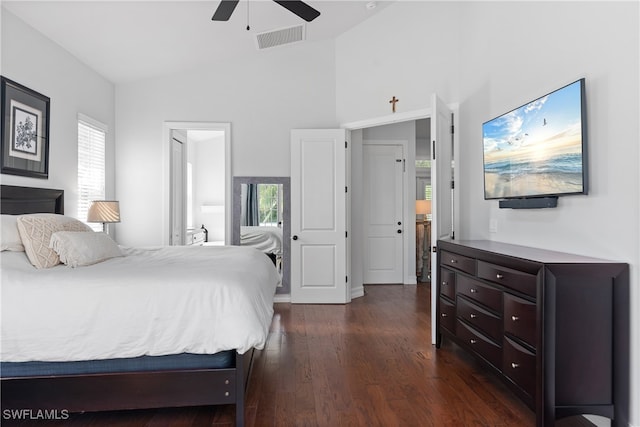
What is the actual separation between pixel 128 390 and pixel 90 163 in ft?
10.9

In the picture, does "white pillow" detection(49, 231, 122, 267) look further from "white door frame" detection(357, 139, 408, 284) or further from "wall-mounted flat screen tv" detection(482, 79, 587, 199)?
"white door frame" detection(357, 139, 408, 284)

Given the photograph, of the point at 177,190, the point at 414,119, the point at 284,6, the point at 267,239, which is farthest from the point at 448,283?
the point at 177,190

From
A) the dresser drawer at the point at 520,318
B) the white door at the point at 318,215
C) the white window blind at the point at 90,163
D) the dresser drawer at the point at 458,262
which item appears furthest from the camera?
the white door at the point at 318,215

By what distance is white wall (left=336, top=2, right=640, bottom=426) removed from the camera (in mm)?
2086

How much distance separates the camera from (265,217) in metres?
5.41

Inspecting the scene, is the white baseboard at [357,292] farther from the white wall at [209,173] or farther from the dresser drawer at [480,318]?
the white wall at [209,173]

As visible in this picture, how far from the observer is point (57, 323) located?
206 centimetres

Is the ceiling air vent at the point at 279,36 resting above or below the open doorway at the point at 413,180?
above

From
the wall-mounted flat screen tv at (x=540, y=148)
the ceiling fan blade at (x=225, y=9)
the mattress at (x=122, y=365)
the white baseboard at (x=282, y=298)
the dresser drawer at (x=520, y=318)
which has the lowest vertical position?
the white baseboard at (x=282, y=298)

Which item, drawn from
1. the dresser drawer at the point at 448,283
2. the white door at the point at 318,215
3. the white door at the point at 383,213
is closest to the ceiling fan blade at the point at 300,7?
the white door at the point at 318,215

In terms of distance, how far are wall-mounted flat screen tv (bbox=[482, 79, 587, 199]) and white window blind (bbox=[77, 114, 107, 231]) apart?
162 inches

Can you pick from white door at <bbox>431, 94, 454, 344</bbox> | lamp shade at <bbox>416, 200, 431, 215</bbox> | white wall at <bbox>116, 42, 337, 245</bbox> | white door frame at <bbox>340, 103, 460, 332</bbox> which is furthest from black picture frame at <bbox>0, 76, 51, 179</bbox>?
lamp shade at <bbox>416, 200, 431, 215</bbox>

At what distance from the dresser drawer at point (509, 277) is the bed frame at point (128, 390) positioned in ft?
5.16

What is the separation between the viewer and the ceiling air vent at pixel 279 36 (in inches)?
158
